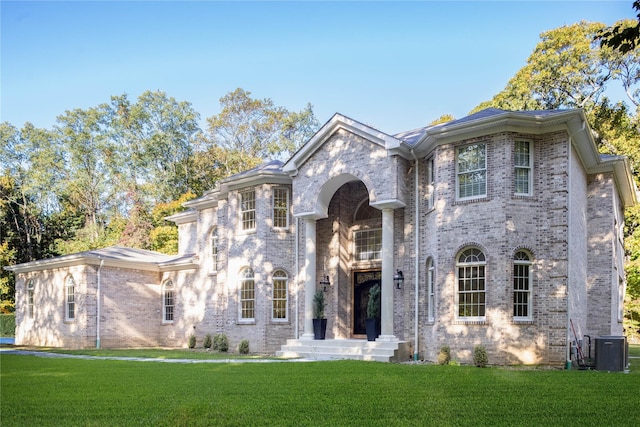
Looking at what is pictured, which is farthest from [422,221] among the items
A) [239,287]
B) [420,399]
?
[420,399]

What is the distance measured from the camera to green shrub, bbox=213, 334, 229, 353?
21.3 metres

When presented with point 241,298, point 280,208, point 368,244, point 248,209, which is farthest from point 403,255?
point 241,298

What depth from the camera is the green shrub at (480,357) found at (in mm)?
14562

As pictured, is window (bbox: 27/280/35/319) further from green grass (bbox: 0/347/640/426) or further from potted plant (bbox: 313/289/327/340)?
potted plant (bbox: 313/289/327/340)

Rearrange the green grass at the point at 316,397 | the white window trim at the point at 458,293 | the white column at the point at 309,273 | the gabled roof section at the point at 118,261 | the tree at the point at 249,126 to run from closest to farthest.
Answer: the green grass at the point at 316,397 → the white window trim at the point at 458,293 → the white column at the point at 309,273 → the gabled roof section at the point at 118,261 → the tree at the point at 249,126

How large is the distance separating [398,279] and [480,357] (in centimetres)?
391

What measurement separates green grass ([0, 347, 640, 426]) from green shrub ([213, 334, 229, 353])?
26.4 ft

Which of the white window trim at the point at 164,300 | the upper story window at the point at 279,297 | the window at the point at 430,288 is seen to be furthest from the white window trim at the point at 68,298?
the window at the point at 430,288

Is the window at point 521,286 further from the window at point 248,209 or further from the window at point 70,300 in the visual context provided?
the window at point 70,300

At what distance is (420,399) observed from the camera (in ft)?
28.4

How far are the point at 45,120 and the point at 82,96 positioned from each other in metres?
5.17

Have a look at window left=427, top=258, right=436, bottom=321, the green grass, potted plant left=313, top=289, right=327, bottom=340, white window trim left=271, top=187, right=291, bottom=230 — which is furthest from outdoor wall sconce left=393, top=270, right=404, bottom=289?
white window trim left=271, top=187, right=291, bottom=230

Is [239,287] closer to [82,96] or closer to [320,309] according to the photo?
[320,309]

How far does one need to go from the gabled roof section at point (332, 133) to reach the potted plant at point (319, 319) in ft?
15.3
